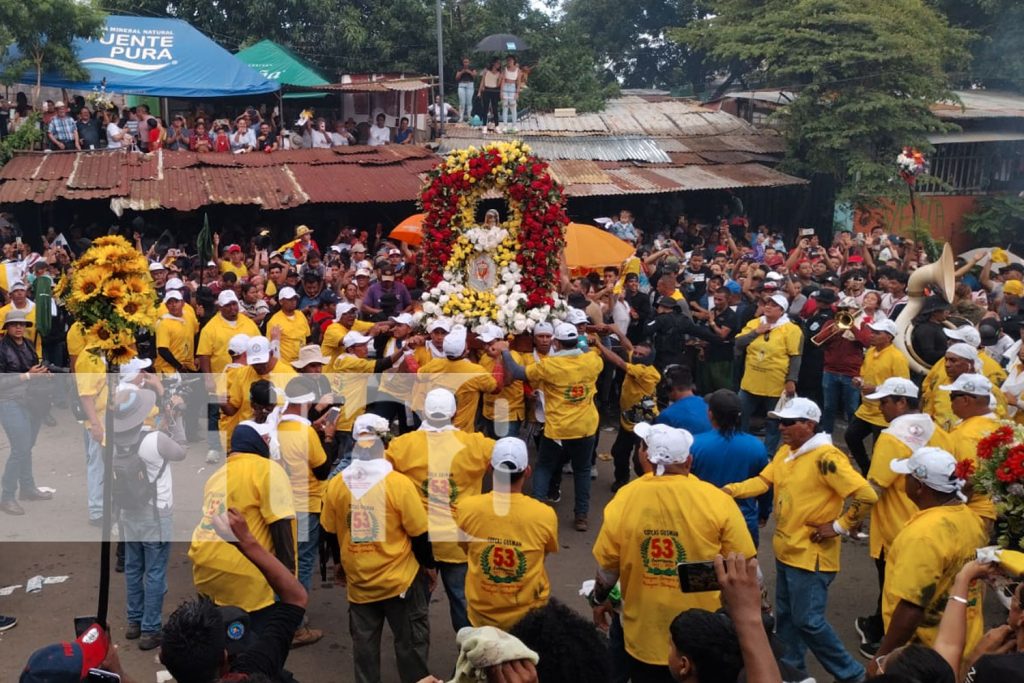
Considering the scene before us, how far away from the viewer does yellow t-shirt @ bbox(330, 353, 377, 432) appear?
854 centimetres

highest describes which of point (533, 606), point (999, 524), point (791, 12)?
point (791, 12)

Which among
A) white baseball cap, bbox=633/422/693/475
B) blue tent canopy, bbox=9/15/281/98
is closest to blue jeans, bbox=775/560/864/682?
white baseball cap, bbox=633/422/693/475

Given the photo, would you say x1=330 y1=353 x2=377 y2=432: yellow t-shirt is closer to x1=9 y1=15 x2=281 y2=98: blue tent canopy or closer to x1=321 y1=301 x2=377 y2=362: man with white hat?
x1=321 y1=301 x2=377 y2=362: man with white hat

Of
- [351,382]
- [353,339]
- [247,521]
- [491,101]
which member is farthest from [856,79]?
[247,521]

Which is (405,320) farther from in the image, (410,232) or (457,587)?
(410,232)

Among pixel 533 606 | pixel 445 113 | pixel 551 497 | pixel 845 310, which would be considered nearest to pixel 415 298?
pixel 551 497

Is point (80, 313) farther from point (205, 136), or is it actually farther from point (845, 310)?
point (205, 136)

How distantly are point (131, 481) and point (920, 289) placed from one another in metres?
7.55

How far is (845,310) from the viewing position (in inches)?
397

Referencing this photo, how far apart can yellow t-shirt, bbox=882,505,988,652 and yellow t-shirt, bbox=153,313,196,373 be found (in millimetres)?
7228

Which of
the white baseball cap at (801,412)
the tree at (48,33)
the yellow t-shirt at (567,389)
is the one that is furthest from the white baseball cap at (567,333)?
the tree at (48,33)

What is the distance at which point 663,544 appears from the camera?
5.09m

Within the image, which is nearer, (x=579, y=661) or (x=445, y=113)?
(x=579, y=661)

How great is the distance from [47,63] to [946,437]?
17901 millimetres
